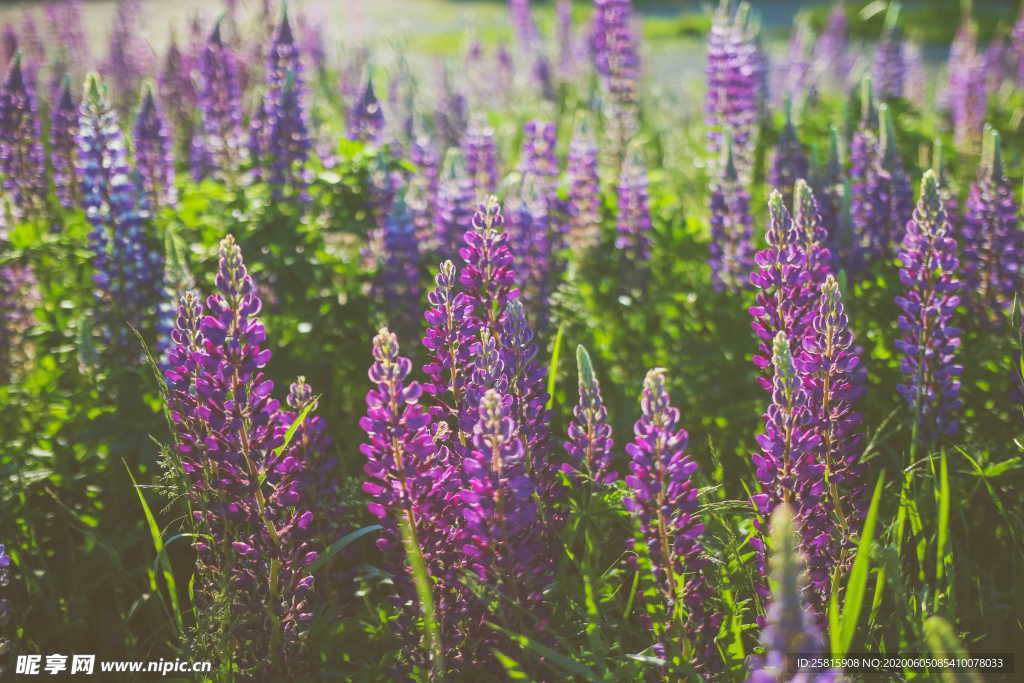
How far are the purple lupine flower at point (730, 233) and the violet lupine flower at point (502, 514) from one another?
78.9 inches

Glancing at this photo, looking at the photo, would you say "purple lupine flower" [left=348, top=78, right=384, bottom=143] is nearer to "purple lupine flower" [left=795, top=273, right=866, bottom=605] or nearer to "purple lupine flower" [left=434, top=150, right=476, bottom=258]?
"purple lupine flower" [left=434, top=150, right=476, bottom=258]

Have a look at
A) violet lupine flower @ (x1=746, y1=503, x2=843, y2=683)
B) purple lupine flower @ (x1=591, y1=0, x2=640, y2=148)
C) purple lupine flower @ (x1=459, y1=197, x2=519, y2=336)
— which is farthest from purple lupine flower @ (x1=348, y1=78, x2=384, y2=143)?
violet lupine flower @ (x1=746, y1=503, x2=843, y2=683)

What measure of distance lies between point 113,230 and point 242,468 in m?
1.81

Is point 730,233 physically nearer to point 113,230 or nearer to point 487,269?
point 487,269

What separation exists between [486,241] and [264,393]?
821 mm

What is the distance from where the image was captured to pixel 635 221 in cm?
429

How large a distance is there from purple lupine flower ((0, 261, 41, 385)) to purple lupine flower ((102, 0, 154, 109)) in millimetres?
3090

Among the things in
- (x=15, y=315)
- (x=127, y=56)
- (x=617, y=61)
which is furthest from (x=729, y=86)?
(x=127, y=56)

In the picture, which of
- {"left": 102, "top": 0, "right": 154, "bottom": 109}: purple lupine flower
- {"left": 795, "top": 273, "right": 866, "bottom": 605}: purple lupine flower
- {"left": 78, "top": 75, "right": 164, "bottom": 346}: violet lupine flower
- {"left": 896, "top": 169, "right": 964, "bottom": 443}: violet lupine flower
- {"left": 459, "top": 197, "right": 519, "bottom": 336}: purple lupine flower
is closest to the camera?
{"left": 795, "top": 273, "right": 866, "bottom": 605}: purple lupine flower

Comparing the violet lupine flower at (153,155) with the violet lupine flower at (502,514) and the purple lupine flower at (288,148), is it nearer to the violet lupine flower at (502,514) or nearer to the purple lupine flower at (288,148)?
the purple lupine flower at (288,148)

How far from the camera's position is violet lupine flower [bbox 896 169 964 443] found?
284 cm

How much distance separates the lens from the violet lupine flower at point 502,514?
2.19 m

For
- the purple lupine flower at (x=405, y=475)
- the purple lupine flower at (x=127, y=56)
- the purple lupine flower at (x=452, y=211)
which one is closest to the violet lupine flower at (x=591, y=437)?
the purple lupine flower at (x=405, y=475)

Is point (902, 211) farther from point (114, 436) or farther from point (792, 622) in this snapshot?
point (114, 436)
